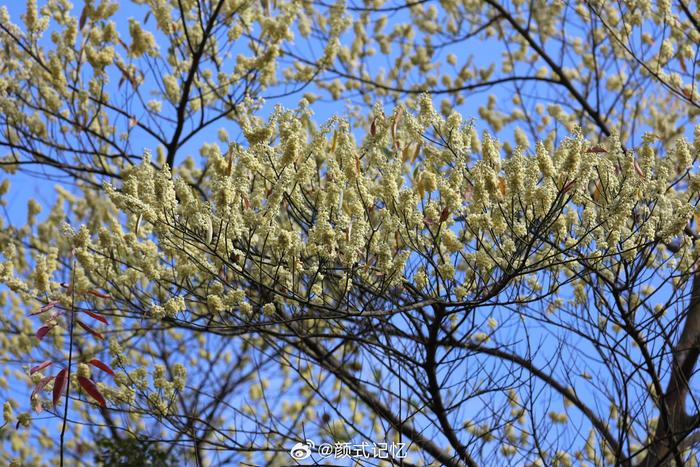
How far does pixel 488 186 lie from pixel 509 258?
0.24 metres

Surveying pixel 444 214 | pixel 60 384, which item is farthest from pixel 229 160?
pixel 60 384

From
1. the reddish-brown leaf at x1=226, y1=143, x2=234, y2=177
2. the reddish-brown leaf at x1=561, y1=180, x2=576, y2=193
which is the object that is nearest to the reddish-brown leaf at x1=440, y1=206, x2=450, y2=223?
the reddish-brown leaf at x1=561, y1=180, x2=576, y2=193

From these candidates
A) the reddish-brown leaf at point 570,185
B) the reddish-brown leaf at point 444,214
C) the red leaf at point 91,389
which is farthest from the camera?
the red leaf at point 91,389

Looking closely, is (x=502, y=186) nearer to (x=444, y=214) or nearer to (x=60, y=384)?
(x=444, y=214)

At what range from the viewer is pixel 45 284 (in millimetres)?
3395

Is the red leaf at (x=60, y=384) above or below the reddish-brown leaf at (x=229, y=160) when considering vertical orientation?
below

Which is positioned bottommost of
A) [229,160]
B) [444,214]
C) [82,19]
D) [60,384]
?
[60,384]

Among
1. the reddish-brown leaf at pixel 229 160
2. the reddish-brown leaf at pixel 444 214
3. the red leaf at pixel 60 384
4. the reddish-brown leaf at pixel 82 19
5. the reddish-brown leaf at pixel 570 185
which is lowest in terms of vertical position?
the red leaf at pixel 60 384

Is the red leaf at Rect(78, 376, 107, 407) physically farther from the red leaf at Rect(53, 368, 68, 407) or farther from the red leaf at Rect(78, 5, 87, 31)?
the red leaf at Rect(78, 5, 87, 31)

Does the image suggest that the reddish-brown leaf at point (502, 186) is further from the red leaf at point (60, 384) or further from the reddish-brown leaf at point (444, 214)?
the red leaf at point (60, 384)

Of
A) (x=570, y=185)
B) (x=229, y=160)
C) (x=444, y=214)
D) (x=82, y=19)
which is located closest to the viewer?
(x=570, y=185)

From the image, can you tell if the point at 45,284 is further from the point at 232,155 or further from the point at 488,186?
the point at 488,186

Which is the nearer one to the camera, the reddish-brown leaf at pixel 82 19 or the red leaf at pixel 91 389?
the red leaf at pixel 91 389

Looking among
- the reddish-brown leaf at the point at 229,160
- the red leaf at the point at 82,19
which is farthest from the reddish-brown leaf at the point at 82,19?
the reddish-brown leaf at the point at 229,160
